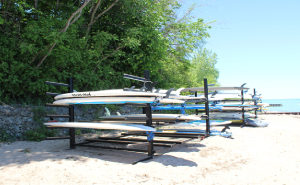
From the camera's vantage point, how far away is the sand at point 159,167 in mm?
3432

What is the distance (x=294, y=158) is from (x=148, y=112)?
318cm

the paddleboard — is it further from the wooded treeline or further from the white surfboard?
the wooded treeline

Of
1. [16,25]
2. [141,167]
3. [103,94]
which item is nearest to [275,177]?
[141,167]

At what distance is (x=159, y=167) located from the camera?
404 cm

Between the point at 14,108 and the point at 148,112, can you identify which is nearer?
the point at 148,112

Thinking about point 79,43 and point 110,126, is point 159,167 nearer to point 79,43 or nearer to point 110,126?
point 110,126

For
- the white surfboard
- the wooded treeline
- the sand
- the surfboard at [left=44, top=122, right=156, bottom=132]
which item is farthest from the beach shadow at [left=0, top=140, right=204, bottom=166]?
the wooded treeline

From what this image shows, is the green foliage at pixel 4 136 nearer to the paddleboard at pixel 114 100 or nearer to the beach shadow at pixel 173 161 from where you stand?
the paddleboard at pixel 114 100

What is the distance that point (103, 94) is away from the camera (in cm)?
472

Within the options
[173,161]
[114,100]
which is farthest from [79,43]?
[173,161]

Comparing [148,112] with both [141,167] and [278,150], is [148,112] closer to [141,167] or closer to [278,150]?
[141,167]

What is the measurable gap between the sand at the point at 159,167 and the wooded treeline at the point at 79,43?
304 cm

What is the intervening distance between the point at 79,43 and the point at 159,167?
20.9 ft

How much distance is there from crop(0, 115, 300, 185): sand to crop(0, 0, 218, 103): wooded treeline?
9.98ft
